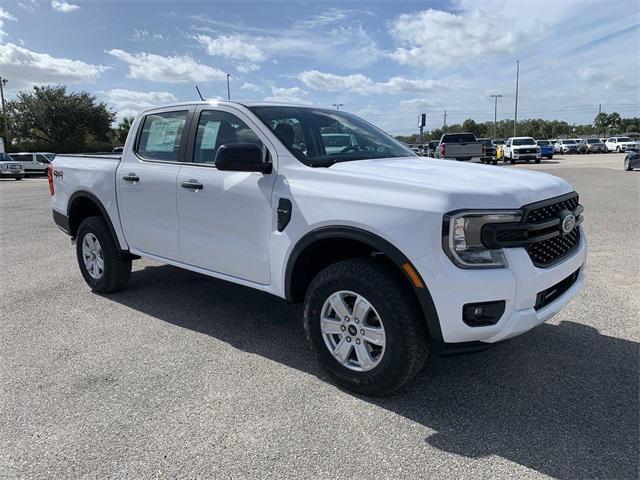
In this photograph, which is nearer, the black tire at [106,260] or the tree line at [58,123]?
the black tire at [106,260]

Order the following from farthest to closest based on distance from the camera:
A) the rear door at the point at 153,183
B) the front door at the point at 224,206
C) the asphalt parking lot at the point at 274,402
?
the rear door at the point at 153,183 < the front door at the point at 224,206 < the asphalt parking lot at the point at 274,402

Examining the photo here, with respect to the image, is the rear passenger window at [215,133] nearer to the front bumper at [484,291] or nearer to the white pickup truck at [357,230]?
the white pickup truck at [357,230]

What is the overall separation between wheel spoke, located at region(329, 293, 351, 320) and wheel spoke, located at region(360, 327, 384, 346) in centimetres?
16

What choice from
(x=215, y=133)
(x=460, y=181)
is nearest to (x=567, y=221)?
(x=460, y=181)

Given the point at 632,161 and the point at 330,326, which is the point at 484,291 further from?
the point at 632,161

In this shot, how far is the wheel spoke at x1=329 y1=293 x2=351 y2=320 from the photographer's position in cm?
319

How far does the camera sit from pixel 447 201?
277 centimetres

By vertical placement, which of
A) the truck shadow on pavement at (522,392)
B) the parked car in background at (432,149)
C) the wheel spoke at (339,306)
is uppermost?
the parked car in background at (432,149)

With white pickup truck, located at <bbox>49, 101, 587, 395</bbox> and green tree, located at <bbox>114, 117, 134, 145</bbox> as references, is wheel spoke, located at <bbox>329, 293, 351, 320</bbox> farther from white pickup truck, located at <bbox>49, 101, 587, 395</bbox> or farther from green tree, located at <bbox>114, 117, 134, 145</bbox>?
green tree, located at <bbox>114, 117, 134, 145</bbox>

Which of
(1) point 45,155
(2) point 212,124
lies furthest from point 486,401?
(1) point 45,155

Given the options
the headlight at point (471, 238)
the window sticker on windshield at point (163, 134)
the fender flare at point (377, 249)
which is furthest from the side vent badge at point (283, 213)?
the window sticker on windshield at point (163, 134)

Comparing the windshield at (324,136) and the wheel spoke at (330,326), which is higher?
the windshield at (324,136)

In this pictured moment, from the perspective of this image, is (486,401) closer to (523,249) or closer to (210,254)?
(523,249)

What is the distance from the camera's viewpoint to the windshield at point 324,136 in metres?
3.72
